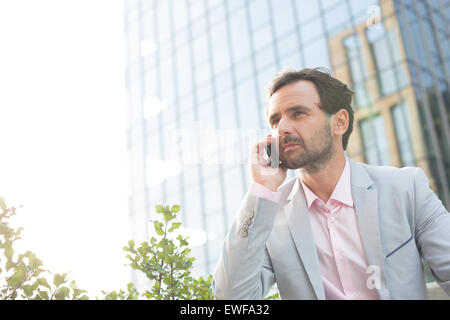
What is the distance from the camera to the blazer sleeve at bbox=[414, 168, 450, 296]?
167 centimetres

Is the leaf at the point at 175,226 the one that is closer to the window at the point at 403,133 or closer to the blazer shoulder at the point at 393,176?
the blazer shoulder at the point at 393,176

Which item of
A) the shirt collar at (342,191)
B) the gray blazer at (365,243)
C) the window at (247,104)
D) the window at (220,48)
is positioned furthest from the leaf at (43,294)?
the window at (220,48)

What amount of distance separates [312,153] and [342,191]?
23 centimetres

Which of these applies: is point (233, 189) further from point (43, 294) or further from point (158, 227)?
point (43, 294)

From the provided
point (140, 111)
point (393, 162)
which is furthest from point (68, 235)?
point (140, 111)

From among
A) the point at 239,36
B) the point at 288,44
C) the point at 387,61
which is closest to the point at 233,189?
the point at 288,44

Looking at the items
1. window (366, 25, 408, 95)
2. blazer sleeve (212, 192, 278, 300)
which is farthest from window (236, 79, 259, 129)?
blazer sleeve (212, 192, 278, 300)

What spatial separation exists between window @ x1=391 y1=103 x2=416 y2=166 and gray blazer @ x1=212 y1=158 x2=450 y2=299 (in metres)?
13.6

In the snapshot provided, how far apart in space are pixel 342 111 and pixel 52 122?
3.15 m

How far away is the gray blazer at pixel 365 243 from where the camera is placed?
1.59 metres

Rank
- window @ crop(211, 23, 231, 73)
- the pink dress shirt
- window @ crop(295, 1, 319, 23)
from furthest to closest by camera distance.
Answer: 1. window @ crop(211, 23, 231, 73)
2. window @ crop(295, 1, 319, 23)
3. the pink dress shirt

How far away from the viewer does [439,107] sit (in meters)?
14.9

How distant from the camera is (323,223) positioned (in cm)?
192

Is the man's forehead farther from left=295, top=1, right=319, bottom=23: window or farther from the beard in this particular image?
left=295, top=1, right=319, bottom=23: window
